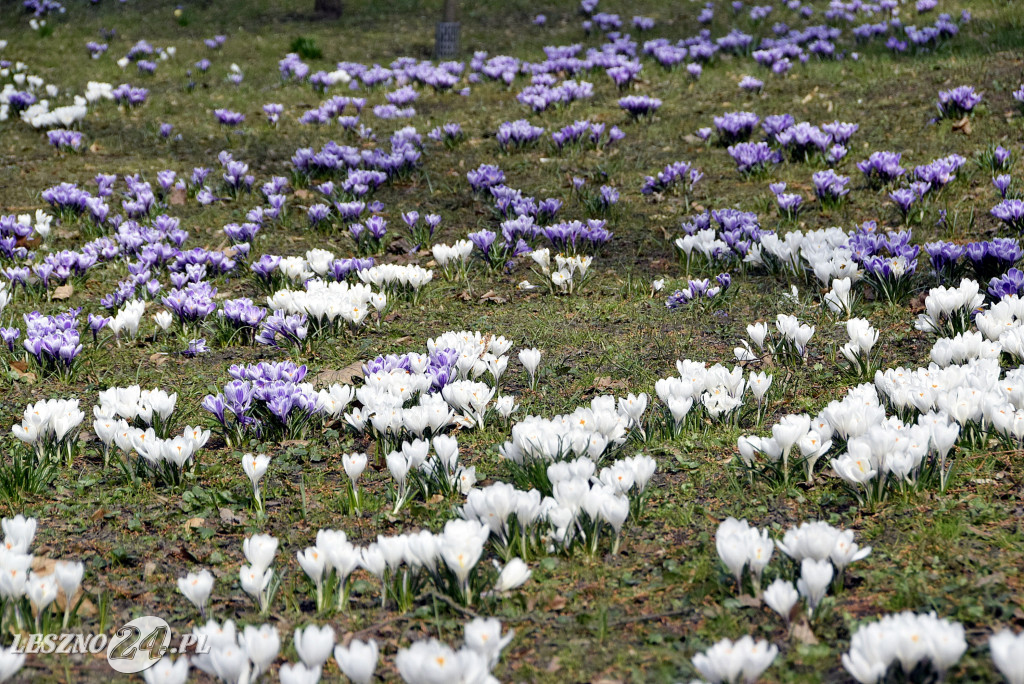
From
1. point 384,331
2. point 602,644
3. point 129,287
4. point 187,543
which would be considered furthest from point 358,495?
point 129,287

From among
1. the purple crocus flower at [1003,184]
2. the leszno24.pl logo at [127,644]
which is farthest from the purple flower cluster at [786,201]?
the leszno24.pl logo at [127,644]

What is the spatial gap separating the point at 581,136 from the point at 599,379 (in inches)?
220

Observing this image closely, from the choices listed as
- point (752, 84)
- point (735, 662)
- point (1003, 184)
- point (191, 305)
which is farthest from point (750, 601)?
point (752, 84)

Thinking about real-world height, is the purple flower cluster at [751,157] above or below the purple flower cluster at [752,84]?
below

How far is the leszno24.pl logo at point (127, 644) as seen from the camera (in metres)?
2.82

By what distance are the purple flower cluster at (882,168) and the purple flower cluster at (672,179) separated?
1.52m

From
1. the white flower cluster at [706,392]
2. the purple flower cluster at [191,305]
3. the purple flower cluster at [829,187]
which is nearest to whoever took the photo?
the white flower cluster at [706,392]

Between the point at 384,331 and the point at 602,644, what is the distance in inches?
142

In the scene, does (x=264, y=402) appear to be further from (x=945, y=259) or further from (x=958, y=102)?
(x=958, y=102)

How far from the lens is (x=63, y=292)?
22.8 ft

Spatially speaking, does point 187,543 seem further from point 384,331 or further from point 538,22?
point 538,22

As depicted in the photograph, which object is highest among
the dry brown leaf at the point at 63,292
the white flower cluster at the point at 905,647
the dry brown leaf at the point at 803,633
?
the white flower cluster at the point at 905,647

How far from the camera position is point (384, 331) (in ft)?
19.9

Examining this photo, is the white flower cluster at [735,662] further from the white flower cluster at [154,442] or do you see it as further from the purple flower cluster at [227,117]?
the purple flower cluster at [227,117]
